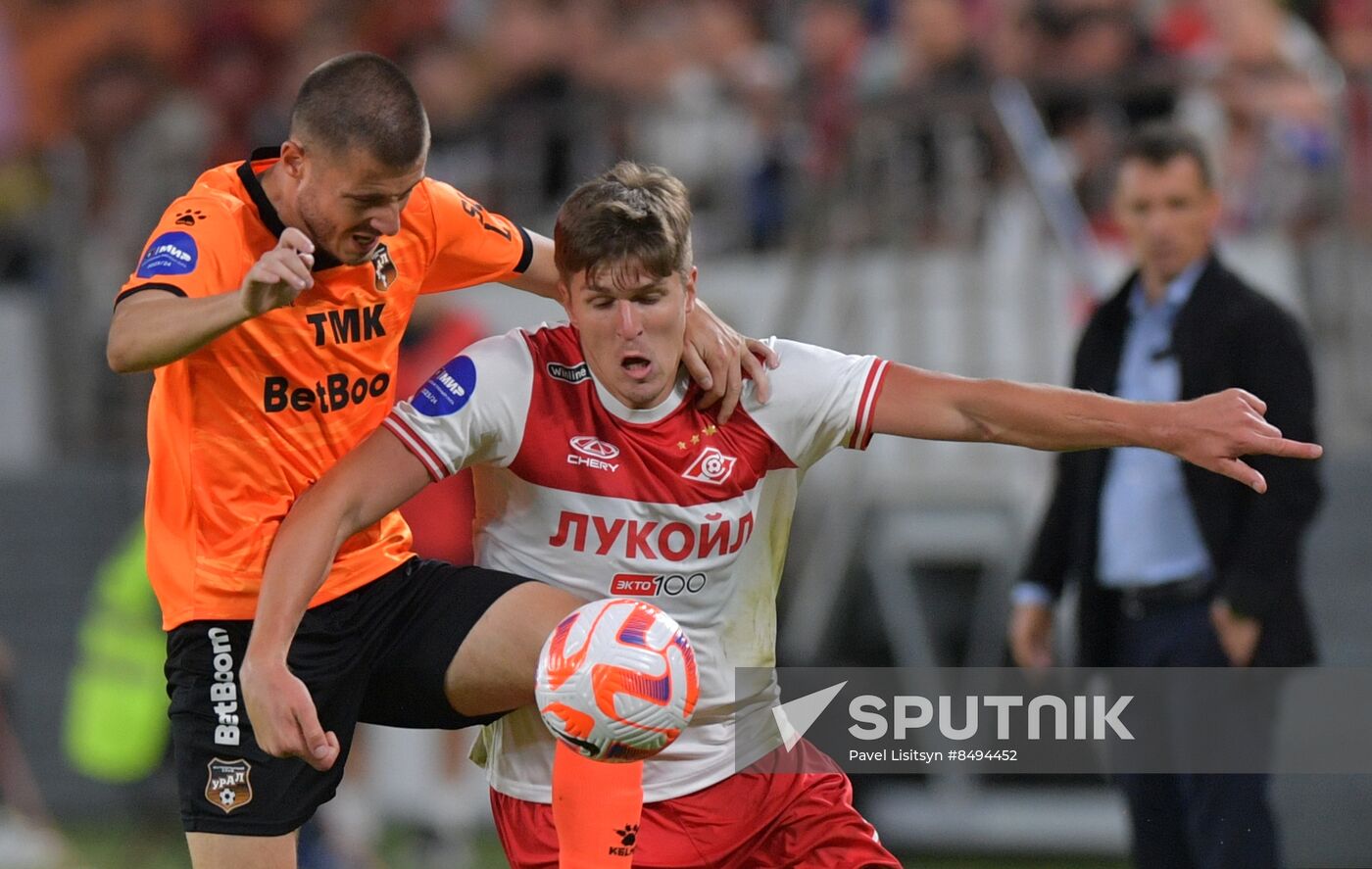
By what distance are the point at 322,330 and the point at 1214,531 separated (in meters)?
2.59

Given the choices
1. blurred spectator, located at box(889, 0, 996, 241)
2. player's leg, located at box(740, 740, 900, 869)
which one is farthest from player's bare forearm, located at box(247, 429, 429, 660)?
blurred spectator, located at box(889, 0, 996, 241)

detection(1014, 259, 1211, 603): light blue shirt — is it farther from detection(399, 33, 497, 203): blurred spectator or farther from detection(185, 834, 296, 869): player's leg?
detection(399, 33, 497, 203): blurred spectator

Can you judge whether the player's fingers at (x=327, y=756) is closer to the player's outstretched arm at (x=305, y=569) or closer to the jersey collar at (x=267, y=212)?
the player's outstretched arm at (x=305, y=569)

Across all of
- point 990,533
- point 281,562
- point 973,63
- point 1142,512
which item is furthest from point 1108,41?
point 281,562

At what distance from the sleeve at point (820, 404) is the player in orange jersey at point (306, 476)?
10 centimetres

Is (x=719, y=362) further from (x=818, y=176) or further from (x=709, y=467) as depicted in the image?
(x=818, y=176)

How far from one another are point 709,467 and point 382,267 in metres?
0.89

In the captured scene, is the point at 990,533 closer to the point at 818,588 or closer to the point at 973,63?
the point at 818,588

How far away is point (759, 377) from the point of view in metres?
4.04

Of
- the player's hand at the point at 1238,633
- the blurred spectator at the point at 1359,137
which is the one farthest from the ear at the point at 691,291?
the blurred spectator at the point at 1359,137

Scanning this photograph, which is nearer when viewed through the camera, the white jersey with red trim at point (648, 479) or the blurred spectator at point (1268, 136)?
the white jersey with red trim at point (648, 479)

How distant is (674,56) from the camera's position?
32.0 feet

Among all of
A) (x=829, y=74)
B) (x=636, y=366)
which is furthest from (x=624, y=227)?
(x=829, y=74)

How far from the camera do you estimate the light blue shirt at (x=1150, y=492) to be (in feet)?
17.7
